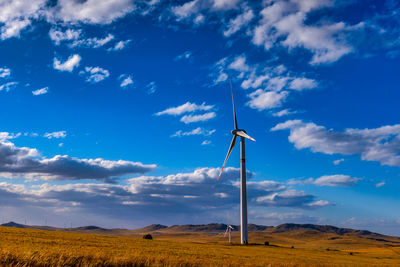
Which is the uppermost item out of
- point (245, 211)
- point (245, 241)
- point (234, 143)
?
point (234, 143)

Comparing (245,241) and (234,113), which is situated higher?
(234,113)

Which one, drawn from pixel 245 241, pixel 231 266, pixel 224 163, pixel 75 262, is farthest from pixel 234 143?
pixel 75 262

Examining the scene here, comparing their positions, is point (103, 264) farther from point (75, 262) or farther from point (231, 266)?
point (231, 266)

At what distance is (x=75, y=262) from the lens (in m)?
13.9

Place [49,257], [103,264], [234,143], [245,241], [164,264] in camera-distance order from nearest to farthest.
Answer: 1. [49,257]
2. [103,264]
3. [164,264]
4. [245,241]
5. [234,143]

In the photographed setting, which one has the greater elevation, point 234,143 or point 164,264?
point 234,143

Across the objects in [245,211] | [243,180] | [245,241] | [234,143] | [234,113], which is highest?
[234,113]

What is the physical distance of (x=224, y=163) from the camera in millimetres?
94375

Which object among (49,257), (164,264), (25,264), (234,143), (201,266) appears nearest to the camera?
(25,264)

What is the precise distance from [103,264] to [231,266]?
7560 millimetres

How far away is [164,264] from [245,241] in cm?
7710

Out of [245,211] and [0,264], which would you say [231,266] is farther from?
[245,211]

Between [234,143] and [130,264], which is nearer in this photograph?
[130,264]

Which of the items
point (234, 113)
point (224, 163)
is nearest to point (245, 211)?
point (224, 163)
